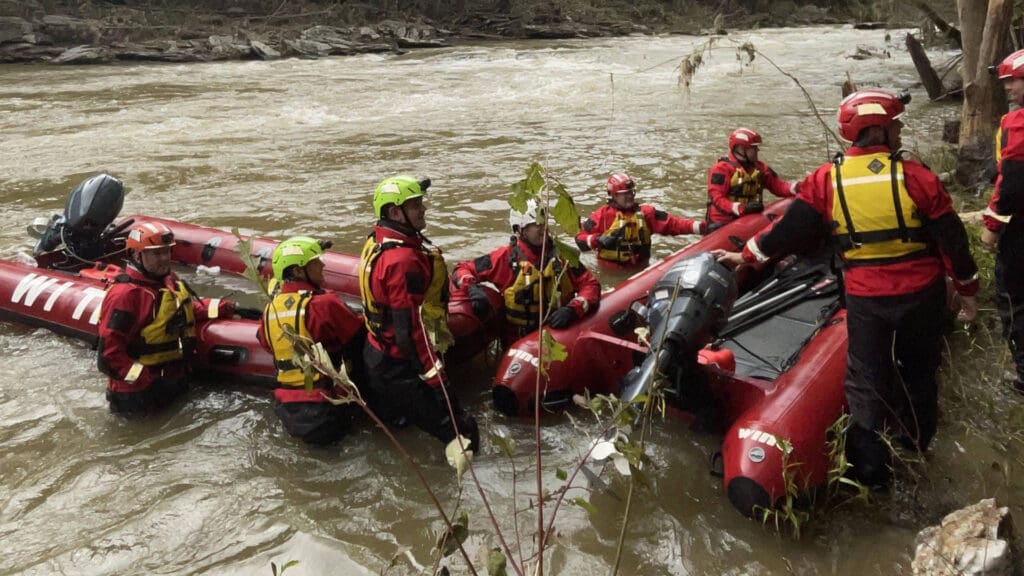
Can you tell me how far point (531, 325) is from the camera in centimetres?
432

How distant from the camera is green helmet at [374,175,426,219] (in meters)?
3.45

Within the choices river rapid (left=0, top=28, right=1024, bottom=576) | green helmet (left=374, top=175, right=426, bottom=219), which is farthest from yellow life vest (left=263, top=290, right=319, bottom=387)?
green helmet (left=374, top=175, right=426, bottom=219)

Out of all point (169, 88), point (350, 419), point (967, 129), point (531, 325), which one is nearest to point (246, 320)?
point (350, 419)

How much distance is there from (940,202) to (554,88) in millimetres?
12587

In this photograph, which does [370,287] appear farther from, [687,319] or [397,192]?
[687,319]

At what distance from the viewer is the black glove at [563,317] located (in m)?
3.95

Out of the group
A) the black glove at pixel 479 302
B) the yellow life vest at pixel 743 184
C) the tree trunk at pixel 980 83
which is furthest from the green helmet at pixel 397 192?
the tree trunk at pixel 980 83

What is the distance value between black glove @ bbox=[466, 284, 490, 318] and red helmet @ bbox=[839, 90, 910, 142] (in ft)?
6.95

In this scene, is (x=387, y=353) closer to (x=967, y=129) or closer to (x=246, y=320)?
(x=246, y=320)

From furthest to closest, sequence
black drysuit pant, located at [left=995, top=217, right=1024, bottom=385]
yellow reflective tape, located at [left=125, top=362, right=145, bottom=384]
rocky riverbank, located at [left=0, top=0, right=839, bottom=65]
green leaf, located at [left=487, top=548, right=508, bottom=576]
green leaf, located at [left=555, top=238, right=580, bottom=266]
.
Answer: rocky riverbank, located at [left=0, top=0, right=839, bottom=65] < yellow reflective tape, located at [left=125, top=362, right=145, bottom=384] < black drysuit pant, located at [left=995, top=217, right=1024, bottom=385] < green leaf, located at [left=555, top=238, right=580, bottom=266] < green leaf, located at [left=487, top=548, right=508, bottom=576]

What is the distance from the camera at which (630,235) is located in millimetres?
5547

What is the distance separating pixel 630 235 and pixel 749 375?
1.98 meters

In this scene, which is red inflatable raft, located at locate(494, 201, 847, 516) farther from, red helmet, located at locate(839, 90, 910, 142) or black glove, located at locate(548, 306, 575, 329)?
red helmet, located at locate(839, 90, 910, 142)

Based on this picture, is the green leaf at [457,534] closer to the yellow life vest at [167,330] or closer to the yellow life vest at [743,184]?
the yellow life vest at [167,330]
